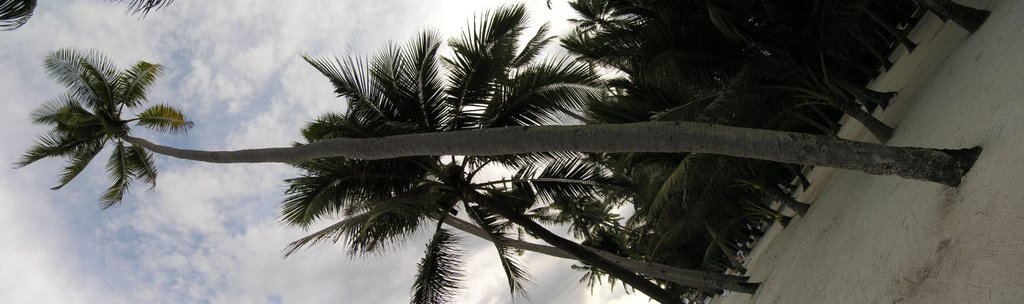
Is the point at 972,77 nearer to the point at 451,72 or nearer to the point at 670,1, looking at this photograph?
the point at 670,1

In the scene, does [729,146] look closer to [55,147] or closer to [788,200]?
[788,200]

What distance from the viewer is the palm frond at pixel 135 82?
13.0m

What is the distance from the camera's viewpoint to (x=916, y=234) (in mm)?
5371

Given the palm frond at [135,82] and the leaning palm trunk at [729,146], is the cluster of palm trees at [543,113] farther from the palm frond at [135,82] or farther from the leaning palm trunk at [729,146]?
the palm frond at [135,82]

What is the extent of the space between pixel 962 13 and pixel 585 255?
5.83 metres

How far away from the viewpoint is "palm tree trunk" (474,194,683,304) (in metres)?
9.62

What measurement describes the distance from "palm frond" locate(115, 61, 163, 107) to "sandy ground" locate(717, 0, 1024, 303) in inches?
508

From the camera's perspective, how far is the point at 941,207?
519cm

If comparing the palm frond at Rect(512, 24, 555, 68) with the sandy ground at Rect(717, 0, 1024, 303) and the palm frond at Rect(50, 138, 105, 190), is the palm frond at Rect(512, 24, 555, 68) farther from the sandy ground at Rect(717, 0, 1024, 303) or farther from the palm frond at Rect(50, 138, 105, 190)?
the palm frond at Rect(50, 138, 105, 190)

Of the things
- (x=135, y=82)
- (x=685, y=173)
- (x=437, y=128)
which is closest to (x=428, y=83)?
(x=437, y=128)

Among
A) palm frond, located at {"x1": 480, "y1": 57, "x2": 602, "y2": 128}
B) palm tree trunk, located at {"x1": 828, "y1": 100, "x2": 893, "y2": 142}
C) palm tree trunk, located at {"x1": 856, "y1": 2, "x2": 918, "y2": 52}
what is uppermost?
palm frond, located at {"x1": 480, "y1": 57, "x2": 602, "y2": 128}

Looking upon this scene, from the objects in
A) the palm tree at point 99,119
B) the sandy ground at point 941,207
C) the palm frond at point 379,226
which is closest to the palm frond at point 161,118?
the palm tree at point 99,119

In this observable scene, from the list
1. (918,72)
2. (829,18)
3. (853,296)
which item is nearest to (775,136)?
(853,296)

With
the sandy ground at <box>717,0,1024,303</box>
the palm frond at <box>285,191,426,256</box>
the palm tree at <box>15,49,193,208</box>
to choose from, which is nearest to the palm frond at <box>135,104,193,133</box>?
the palm tree at <box>15,49,193,208</box>
